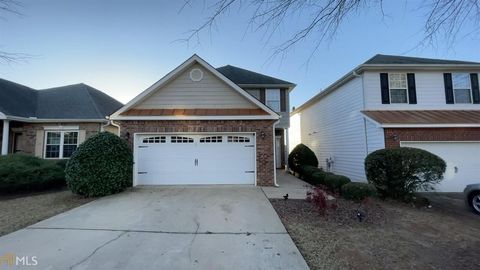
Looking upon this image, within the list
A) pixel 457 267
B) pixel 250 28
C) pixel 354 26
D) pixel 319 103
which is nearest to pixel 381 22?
pixel 354 26

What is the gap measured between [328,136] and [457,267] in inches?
492

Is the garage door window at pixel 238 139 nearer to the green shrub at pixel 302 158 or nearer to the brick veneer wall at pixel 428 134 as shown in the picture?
the green shrub at pixel 302 158

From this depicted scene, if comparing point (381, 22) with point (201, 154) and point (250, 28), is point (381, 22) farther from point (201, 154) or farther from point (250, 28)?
point (201, 154)

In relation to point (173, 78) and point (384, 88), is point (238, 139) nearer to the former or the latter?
point (173, 78)

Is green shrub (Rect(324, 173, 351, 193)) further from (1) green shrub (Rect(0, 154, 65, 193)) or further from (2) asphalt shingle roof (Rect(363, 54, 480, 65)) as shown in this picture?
(1) green shrub (Rect(0, 154, 65, 193))

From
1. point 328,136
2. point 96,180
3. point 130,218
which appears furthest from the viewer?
point 328,136

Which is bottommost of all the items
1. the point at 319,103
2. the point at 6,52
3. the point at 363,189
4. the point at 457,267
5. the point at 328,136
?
the point at 457,267

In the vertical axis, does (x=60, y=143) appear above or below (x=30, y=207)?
above

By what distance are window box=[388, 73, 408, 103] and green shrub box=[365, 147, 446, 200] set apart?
15.4ft

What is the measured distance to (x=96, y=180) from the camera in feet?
27.4

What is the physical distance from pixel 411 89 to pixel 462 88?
274 cm

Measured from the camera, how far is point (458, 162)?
410 inches

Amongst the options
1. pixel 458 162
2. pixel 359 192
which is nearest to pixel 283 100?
pixel 458 162

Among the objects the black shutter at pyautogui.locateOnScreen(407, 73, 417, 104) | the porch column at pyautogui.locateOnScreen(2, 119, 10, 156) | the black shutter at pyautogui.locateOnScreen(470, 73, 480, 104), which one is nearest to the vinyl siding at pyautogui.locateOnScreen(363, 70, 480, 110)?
the black shutter at pyautogui.locateOnScreen(407, 73, 417, 104)
